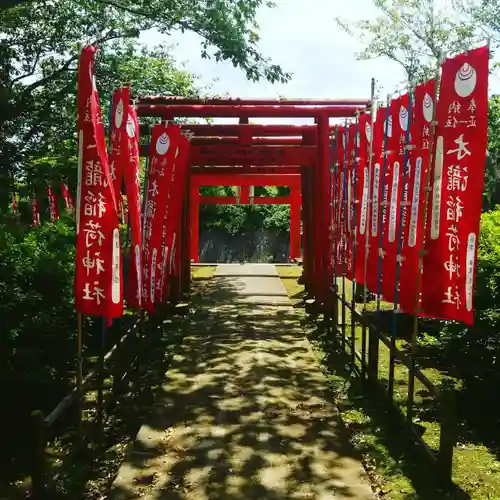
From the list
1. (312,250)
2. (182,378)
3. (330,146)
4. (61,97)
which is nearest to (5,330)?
(182,378)

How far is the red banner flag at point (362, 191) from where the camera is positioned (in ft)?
21.9

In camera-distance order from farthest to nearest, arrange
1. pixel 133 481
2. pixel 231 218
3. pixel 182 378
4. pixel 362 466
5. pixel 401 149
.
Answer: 1. pixel 231 218
2. pixel 182 378
3. pixel 401 149
4. pixel 362 466
5. pixel 133 481

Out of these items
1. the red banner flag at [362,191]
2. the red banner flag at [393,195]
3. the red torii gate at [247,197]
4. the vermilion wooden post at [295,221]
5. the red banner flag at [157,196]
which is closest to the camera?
the red banner flag at [393,195]

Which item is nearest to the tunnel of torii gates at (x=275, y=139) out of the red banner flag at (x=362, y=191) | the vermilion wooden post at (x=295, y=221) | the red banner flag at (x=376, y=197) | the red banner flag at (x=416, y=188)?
the red banner flag at (x=362, y=191)

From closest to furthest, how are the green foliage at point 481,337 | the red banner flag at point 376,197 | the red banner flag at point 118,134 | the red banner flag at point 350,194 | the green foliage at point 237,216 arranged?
the red banner flag at point 118,134 < the green foliage at point 481,337 < the red banner flag at point 376,197 < the red banner flag at point 350,194 < the green foliage at point 237,216

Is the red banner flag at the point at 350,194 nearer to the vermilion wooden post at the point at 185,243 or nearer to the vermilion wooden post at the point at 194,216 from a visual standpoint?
the vermilion wooden post at the point at 185,243

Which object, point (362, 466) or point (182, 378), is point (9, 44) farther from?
point (362, 466)

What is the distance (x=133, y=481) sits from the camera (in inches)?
159

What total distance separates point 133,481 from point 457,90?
356cm

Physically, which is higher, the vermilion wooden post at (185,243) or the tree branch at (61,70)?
the tree branch at (61,70)

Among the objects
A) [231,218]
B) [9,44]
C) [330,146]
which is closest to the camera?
[330,146]

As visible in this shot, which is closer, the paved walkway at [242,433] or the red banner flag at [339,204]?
the paved walkway at [242,433]

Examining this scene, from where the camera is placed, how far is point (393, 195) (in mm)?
5473

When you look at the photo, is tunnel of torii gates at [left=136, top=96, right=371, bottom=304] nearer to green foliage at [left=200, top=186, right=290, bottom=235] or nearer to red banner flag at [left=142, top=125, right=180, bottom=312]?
red banner flag at [left=142, top=125, right=180, bottom=312]
